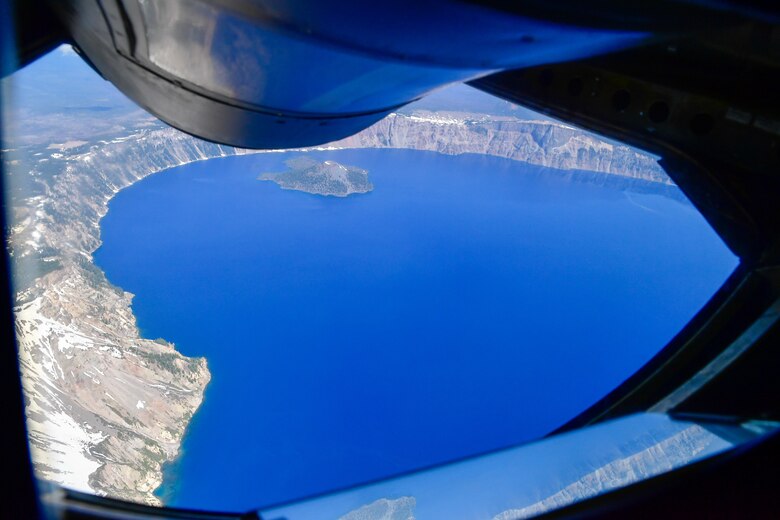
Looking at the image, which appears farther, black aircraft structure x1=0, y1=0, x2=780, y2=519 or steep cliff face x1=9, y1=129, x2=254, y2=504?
steep cliff face x1=9, y1=129, x2=254, y2=504

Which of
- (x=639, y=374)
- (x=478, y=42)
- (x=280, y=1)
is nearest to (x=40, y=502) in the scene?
(x=280, y=1)

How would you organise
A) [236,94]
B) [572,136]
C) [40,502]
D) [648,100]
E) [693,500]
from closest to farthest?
[40,502] → [693,500] → [236,94] → [648,100] → [572,136]

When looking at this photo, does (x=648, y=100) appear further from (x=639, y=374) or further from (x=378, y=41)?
(x=378, y=41)

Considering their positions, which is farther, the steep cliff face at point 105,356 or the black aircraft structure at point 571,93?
the steep cliff face at point 105,356

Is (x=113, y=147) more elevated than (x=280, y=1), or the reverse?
(x=113, y=147)

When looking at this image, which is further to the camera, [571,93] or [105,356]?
[105,356]

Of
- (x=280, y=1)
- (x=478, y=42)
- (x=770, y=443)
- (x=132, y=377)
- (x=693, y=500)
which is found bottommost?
(x=693, y=500)

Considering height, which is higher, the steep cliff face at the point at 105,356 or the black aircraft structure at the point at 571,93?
the steep cliff face at the point at 105,356

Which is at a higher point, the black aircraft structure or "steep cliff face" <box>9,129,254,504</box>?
"steep cliff face" <box>9,129,254,504</box>
